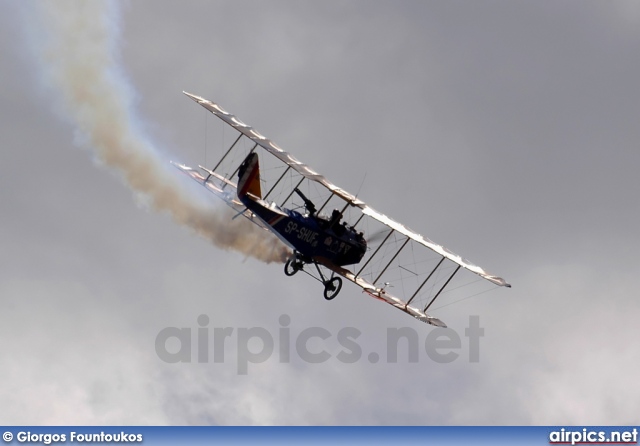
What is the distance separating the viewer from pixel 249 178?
3722 centimetres

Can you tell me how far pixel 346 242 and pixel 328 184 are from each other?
2369 mm

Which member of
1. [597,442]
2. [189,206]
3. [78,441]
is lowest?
[78,441]

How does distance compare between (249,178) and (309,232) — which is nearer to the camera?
(309,232)

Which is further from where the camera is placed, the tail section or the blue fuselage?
the tail section

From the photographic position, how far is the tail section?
122ft

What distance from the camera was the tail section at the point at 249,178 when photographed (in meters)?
37.1

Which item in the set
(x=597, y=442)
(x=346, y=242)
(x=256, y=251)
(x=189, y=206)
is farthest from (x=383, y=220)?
(x=597, y=442)

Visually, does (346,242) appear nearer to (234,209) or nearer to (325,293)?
(325,293)

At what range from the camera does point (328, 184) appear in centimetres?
3803

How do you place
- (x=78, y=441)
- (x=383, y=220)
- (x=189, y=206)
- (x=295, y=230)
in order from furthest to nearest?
1. (x=78, y=441)
2. (x=189, y=206)
3. (x=383, y=220)
4. (x=295, y=230)

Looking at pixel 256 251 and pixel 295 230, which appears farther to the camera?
pixel 256 251

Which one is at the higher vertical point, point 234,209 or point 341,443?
point 341,443

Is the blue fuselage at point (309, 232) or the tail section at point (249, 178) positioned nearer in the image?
the blue fuselage at point (309, 232)

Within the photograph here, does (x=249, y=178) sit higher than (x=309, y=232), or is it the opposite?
(x=249, y=178)
